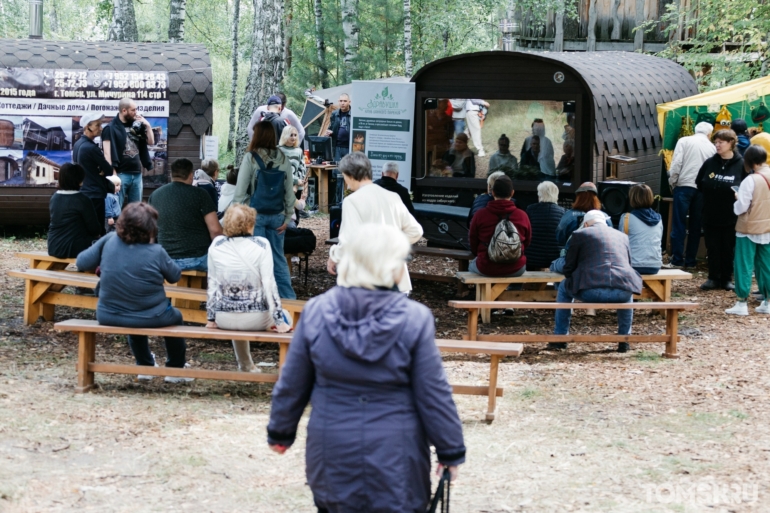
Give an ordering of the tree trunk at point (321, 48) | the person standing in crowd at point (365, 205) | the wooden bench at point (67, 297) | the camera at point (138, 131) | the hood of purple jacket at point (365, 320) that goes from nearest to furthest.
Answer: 1. the hood of purple jacket at point (365, 320)
2. the person standing in crowd at point (365, 205)
3. the wooden bench at point (67, 297)
4. the camera at point (138, 131)
5. the tree trunk at point (321, 48)

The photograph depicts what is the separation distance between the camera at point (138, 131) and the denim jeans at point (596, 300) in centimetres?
483

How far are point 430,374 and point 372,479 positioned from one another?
0.40m

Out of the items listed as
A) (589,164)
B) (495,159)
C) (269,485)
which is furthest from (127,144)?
(269,485)

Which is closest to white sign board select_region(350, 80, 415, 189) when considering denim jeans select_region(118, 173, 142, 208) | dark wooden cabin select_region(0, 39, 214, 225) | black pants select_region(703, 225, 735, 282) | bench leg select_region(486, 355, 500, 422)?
dark wooden cabin select_region(0, 39, 214, 225)

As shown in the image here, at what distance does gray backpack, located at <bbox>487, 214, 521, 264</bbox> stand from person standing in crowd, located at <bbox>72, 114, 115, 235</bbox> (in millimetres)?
3670

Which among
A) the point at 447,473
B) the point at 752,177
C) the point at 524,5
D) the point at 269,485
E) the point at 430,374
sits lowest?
the point at 269,485

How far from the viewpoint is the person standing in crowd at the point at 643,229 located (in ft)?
30.1

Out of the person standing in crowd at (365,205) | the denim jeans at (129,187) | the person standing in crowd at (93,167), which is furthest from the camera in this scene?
the denim jeans at (129,187)

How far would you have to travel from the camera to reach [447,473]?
11.4 ft

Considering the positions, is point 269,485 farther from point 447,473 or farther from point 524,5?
point 524,5

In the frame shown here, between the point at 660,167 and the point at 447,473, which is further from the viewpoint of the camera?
the point at 660,167

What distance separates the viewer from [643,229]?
9.20 meters

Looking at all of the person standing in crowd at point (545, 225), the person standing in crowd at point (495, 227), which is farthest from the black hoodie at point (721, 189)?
the person standing in crowd at point (495, 227)
